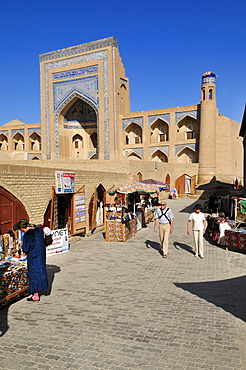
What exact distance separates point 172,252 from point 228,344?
4648mm

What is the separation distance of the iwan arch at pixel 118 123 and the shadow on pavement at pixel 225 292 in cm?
1913

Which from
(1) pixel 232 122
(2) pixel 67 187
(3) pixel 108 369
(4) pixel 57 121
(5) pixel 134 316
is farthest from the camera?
(4) pixel 57 121

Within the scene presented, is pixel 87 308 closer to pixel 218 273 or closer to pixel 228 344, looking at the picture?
pixel 228 344

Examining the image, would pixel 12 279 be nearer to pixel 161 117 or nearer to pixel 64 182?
pixel 64 182

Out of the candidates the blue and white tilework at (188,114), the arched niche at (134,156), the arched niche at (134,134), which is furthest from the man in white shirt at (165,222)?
the arched niche at (134,134)

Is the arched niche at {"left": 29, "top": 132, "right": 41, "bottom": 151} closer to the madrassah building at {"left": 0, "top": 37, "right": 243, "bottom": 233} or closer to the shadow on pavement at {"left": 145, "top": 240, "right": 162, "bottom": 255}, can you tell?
the madrassah building at {"left": 0, "top": 37, "right": 243, "bottom": 233}

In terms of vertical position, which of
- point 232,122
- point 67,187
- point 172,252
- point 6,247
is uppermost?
point 232,122

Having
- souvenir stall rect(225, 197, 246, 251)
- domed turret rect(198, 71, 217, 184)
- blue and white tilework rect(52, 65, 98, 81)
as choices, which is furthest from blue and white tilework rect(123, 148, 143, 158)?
souvenir stall rect(225, 197, 246, 251)

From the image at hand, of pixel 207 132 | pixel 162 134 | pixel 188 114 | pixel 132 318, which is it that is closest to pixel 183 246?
pixel 132 318

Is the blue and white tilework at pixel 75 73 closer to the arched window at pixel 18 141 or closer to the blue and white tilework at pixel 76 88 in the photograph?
the blue and white tilework at pixel 76 88

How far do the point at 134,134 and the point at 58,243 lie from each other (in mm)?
24344

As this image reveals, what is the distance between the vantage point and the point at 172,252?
8219 millimetres

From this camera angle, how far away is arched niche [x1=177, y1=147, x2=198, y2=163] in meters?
29.2

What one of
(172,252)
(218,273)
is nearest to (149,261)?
(172,252)
